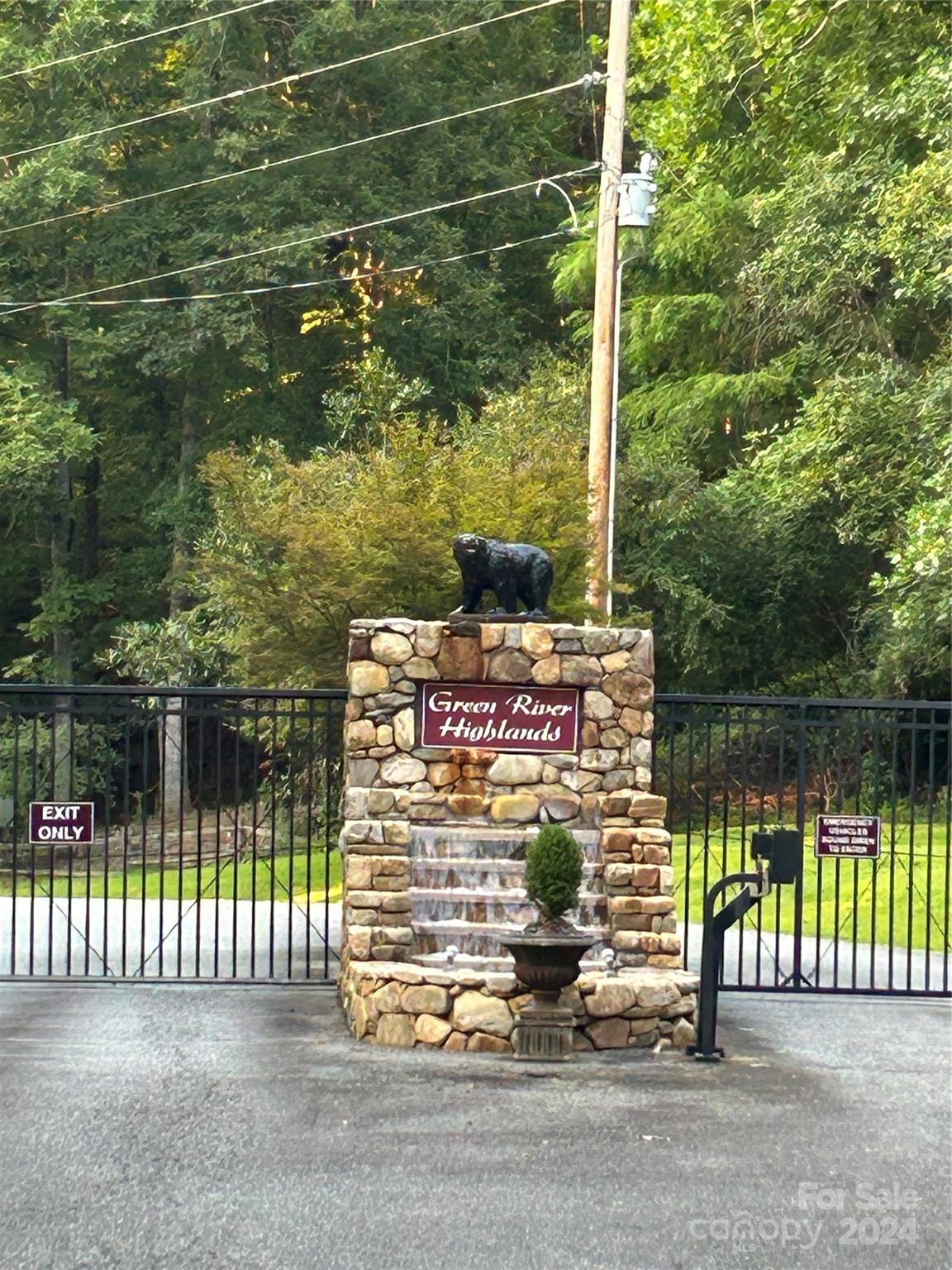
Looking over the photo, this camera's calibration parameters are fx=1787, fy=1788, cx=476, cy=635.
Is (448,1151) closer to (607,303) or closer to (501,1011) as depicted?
(501,1011)

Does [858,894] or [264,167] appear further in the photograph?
[264,167]

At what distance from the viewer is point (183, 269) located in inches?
1305

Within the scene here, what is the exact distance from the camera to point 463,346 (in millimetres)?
33938

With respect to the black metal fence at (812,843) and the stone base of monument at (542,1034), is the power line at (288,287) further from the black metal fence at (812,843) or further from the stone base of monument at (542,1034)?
the stone base of monument at (542,1034)

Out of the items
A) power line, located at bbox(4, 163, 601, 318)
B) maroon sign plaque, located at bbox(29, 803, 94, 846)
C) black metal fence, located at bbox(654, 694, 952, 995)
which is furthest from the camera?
power line, located at bbox(4, 163, 601, 318)

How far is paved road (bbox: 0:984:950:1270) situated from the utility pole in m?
9.70

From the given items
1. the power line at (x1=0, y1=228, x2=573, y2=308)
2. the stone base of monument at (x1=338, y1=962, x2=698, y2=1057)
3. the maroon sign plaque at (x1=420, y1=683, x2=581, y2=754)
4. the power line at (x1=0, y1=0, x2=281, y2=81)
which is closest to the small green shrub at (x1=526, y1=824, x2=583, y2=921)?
the stone base of monument at (x1=338, y1=962, x2=698, y2=1057)

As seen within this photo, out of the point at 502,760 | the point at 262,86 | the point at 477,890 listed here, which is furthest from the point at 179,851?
the point at 262,86

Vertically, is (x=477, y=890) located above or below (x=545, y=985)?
above

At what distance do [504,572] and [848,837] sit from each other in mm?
3093

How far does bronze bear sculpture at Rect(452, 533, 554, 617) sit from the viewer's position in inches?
510

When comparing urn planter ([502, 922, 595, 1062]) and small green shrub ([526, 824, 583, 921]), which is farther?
small green shrub ([526, 824, 583, 921])

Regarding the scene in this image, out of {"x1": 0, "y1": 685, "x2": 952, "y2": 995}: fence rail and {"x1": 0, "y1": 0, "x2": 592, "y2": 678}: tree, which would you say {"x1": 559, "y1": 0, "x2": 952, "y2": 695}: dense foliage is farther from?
{"x1": 0, "y1": 0, "x2": 592, "y2": 678}: tree

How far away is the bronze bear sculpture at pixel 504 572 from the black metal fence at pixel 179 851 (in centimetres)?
132
